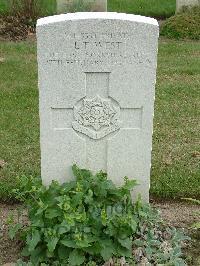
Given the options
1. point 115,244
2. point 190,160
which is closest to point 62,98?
point 115,244

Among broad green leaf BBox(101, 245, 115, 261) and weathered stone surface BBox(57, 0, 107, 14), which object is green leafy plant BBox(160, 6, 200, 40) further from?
broad green leaf BBox(101, 245, 115, 261)

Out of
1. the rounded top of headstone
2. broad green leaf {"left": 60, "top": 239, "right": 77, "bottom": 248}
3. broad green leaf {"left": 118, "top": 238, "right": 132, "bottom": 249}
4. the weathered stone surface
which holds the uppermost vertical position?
the weathered stone surface

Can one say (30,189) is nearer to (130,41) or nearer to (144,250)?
(144,250)

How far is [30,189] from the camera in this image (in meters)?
3.82

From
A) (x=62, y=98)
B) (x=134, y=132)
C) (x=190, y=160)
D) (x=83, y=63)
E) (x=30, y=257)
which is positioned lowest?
(x=30, y=257)

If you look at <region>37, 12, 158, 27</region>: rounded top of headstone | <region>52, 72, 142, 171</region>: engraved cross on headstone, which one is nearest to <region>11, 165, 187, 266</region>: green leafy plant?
<region>52, 72, 142, 171</region>: engraved cross on headstone

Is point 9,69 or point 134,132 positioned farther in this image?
point 9,69

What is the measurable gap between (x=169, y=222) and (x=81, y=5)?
19.1 ft

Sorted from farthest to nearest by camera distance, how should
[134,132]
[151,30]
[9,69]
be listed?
[9,69]
[134,132]
[151,30]

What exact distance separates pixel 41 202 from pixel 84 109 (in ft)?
2.26

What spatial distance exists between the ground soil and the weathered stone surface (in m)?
5.50

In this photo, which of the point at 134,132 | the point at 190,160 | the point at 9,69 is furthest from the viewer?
the point at 9,69

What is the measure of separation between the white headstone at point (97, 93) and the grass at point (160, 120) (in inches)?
33.2

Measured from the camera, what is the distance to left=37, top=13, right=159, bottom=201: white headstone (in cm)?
363
